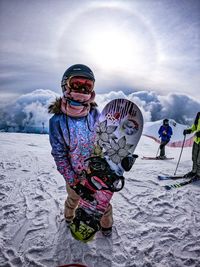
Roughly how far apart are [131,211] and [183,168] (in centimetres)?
398

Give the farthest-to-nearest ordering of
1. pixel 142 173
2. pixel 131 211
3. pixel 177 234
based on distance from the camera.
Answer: pixel 142 173 → pixel 131 211 → pixel 177 234

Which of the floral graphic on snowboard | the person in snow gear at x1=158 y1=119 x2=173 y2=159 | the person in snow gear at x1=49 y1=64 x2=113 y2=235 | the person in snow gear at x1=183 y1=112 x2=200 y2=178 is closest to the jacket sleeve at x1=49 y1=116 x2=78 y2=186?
the person in snow gear at x1=49 y1=64 x2=113 y2=235

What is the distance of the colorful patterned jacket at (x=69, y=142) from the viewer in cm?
249

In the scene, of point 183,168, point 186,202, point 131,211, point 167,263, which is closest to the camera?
point 167,263

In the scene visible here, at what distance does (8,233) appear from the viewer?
296 cm

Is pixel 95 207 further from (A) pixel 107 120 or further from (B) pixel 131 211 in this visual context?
(B) pixel 131 211

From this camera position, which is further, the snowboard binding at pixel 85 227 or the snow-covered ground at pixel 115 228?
the snow-covered ground at pixel 115 228

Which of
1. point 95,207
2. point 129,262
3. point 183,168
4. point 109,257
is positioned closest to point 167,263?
point 129,262

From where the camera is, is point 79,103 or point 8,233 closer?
point 79,103

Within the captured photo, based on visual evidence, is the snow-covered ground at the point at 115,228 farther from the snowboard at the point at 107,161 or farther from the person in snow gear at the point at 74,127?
the person in snow gear at the point at 74,127

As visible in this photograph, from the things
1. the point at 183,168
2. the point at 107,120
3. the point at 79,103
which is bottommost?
the point at 183,168

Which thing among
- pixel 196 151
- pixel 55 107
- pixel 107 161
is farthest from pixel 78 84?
pixel 196 151

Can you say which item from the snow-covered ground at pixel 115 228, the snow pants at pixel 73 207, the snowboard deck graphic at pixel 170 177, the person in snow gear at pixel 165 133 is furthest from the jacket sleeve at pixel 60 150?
the person in snow gear at pixel 165 133

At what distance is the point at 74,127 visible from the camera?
2.53 m
